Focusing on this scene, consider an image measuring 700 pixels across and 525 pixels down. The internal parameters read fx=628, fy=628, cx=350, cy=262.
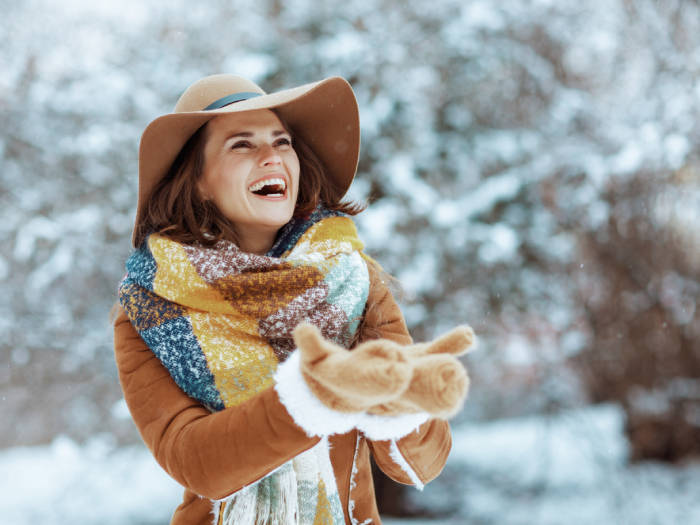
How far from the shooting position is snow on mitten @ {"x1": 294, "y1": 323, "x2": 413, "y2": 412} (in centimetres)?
73

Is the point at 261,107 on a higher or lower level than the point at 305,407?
higher

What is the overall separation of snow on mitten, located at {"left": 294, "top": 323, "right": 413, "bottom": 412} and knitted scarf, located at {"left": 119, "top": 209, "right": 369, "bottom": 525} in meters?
0.35

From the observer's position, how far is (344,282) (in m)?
1.21

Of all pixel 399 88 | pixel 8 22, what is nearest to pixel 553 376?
pixel 399 88

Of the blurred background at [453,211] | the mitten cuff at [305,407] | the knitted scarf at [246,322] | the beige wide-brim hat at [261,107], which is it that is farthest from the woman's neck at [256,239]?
the blurred background at [453,211]

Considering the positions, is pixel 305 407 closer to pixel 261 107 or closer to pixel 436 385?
pixel 436 385

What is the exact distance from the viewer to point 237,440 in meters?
0.94

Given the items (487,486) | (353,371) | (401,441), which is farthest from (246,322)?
(487,486)

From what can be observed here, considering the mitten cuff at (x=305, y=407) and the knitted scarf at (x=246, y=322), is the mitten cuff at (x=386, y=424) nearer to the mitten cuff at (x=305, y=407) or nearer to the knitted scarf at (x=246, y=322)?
the mitten cuff at (x=305, y=407)

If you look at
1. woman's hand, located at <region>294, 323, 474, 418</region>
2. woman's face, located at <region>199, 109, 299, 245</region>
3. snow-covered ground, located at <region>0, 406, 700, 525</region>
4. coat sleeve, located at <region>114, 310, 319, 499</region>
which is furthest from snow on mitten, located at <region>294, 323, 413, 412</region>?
snow-covered ground, located at <region>0, 406, 700, 525</region>

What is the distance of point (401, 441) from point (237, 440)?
30cm

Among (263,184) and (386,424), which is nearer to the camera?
(386,424)

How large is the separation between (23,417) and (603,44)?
3.84 metres

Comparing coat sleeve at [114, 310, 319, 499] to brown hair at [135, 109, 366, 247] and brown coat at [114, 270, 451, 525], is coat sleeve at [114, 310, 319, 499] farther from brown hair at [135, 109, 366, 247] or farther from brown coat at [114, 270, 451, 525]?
brown hair at [135, 109, 366, 247]
